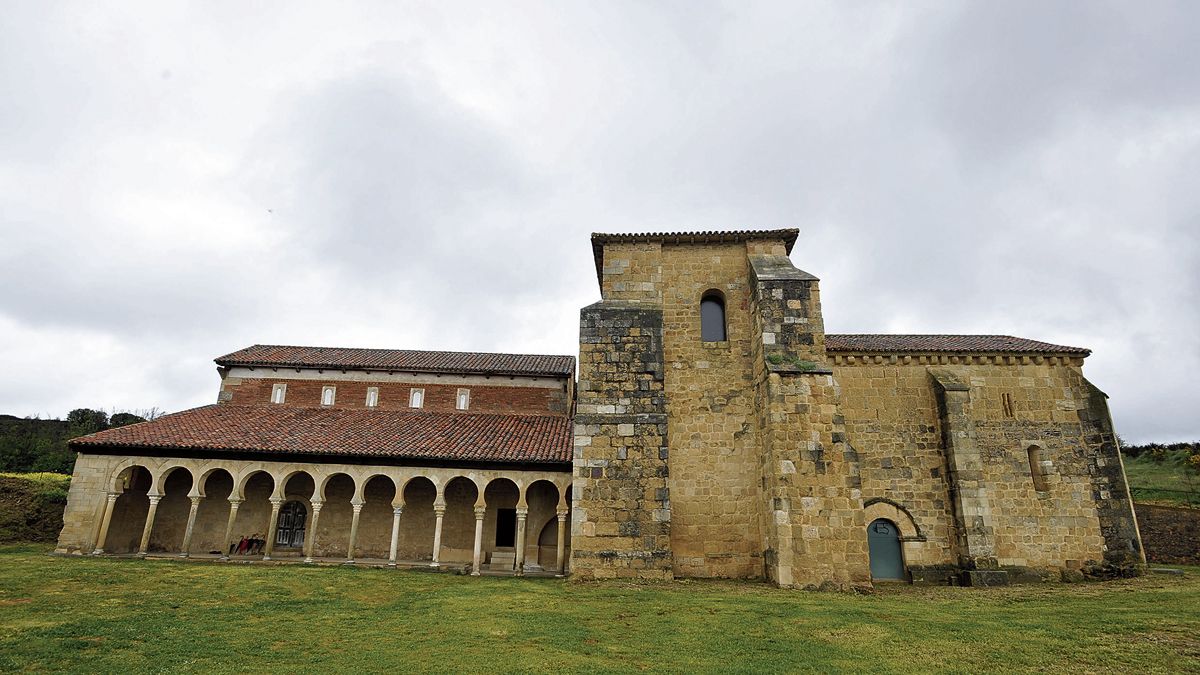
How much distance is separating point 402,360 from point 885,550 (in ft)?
63.6

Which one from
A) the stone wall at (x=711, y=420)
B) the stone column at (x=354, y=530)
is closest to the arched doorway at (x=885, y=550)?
the stone wall at (x=711, y=420)

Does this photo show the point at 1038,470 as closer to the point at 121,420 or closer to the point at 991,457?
the point at 991,457

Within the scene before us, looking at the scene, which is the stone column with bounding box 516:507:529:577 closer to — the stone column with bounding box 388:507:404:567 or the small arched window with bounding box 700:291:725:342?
the stone column with bounding box 388:507:404:567

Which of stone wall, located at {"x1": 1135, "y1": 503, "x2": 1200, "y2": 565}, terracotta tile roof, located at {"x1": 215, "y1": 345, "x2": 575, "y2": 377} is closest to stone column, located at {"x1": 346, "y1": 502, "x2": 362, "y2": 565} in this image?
terracotta tile roof, located at {"x1": 215, "y1": 345, "x2": 575, "y2": 377}

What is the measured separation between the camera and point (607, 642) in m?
9.03

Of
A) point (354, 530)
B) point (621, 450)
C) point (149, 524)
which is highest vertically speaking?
point (621, 450)

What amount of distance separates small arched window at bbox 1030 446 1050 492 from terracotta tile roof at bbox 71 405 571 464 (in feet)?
48.1

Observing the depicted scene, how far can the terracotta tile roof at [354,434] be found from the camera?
18641 millimetres

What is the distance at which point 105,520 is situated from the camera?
1816cm

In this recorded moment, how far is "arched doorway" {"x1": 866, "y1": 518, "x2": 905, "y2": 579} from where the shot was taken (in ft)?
56.1

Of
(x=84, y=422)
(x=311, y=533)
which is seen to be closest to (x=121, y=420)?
(x=84, y=422)

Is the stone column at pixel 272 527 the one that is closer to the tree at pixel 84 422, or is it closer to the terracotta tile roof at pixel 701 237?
the terracotta tile roof at pixel 701 237

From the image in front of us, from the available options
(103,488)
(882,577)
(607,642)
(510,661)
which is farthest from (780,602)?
(103,488)

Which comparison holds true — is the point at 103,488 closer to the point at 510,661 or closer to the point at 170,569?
the point at 170,569
